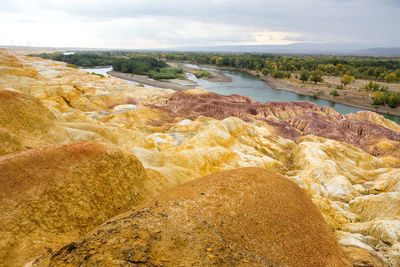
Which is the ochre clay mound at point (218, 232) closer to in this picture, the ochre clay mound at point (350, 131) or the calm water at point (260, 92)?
the ochre clay mound at point (350, 131)

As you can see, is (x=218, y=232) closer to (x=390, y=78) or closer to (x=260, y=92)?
(x=260, y=92)

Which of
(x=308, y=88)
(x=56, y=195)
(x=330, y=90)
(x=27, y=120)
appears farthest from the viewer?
(x=308, y=88)

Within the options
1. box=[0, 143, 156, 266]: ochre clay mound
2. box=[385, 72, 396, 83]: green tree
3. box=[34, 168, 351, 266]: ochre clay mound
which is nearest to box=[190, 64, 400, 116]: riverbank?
box=[385, 72, 396, 83]: green tree

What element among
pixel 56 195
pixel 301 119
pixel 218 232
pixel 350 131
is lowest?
pixel 350 131

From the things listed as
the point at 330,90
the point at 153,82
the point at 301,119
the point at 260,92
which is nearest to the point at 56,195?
the point at 301,119

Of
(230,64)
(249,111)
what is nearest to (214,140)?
(249,111)
